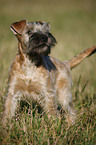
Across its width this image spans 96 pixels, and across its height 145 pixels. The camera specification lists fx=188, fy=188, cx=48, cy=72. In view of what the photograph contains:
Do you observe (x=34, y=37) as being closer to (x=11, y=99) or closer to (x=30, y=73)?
(x=30, y=73)

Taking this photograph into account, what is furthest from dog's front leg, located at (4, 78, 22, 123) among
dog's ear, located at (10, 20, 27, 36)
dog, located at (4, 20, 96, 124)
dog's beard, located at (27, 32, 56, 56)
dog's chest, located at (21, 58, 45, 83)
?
dog's ear, located at (10, 20, 27, 36)

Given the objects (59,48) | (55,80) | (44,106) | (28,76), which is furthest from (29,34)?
(59,48)

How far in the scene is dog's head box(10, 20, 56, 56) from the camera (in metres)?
3.20

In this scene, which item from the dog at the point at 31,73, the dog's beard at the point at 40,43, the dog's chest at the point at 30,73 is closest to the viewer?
the dog's beard at the point at 40,43

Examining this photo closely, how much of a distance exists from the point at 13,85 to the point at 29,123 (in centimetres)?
Result: 82

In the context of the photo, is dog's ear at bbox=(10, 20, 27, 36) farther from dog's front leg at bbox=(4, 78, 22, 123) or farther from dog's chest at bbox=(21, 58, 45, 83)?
dog's front leg at bbox=(4, 78, 22, 123)

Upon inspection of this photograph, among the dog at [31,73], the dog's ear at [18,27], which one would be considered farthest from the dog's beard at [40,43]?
the dog's ear at [18,27]

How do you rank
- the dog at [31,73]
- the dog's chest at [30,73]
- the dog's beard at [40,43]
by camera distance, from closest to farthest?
the dog's beard at [40,43] < the dog at [31,73] < the dog's chest at [30,73]

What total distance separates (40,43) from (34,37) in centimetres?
16

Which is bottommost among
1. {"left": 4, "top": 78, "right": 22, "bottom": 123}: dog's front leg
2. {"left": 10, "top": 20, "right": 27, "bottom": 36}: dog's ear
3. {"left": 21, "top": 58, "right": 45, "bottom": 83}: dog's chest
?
{"left": 4, "top": 78, "right": 22, "bottom": 123}: dog's front leg

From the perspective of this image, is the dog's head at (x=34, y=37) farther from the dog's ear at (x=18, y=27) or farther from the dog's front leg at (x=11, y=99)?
the dog's front leg at (x=11, y=99)

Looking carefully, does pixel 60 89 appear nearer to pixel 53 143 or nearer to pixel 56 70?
pixel 56 70

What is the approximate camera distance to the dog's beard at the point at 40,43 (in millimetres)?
3186

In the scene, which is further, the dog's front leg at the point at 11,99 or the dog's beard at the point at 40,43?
the dog's front leg at the point at 11,99
